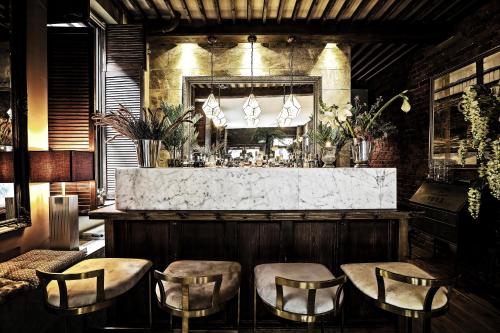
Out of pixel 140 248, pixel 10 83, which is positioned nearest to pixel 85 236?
pixel 140 248

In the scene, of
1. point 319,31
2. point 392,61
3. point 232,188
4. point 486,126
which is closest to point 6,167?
point 232,188

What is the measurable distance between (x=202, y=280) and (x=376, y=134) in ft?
6.23

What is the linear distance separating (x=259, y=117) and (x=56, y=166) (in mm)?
3589

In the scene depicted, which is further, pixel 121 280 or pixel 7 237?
pixel 7 237

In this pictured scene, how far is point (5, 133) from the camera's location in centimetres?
227

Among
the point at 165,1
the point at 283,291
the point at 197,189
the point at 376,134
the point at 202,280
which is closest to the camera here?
the point at 202,280

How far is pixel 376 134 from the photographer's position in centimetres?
257

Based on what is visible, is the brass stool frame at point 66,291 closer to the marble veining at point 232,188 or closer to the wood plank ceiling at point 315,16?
the marble veining at point 232,188

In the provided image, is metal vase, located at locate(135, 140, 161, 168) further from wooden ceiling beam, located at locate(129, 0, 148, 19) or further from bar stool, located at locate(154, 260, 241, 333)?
wooden ceiling beam, located at locate(129, 0, 148, 19)

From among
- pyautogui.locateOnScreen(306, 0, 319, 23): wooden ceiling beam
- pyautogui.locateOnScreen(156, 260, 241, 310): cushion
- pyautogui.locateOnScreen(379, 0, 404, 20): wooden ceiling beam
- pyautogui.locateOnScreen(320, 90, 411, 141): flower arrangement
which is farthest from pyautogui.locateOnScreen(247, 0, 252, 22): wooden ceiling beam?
pyautogui.locateOnScreen(156, 260, 241, 310): cushion

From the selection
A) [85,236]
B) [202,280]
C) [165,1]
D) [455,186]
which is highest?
[165,1]

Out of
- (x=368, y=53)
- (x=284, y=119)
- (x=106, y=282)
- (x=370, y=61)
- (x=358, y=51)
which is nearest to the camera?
(x=106, y=282)

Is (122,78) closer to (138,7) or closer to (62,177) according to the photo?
(138,7)

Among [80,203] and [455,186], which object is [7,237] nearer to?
[80,203]
